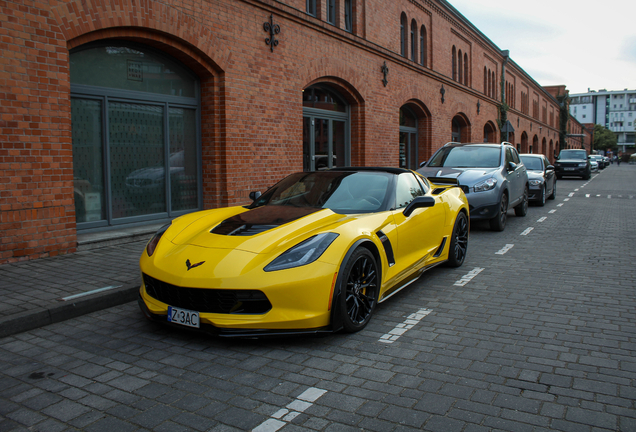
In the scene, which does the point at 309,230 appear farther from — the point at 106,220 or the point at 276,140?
the point at 276,140

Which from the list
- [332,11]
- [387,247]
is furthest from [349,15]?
[387,247]

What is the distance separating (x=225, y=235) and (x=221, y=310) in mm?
798

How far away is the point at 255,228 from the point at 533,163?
1466cm

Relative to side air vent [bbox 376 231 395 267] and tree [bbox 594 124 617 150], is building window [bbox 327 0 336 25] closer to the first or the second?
side air vent [bbox 376 231 395 267]

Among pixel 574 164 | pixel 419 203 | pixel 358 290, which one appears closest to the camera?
pixel 358 290

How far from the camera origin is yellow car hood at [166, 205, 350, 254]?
13.6 feet

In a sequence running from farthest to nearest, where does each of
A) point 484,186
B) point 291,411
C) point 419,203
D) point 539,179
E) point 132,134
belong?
1. point 539,179
2. point 484,186
3. point 132,134
4. point 419,203
5. point 291,411

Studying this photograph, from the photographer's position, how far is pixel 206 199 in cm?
1032

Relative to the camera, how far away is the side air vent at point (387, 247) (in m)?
4.70

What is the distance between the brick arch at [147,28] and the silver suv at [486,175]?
15.6 feet

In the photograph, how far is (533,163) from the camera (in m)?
16.8

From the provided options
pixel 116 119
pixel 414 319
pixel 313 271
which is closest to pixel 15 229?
pixel 116 119

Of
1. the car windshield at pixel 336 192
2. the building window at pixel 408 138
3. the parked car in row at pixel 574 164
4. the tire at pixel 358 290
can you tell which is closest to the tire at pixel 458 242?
the car windshield at pixel 336 192

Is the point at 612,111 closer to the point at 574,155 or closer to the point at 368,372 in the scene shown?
the point at 574,155
